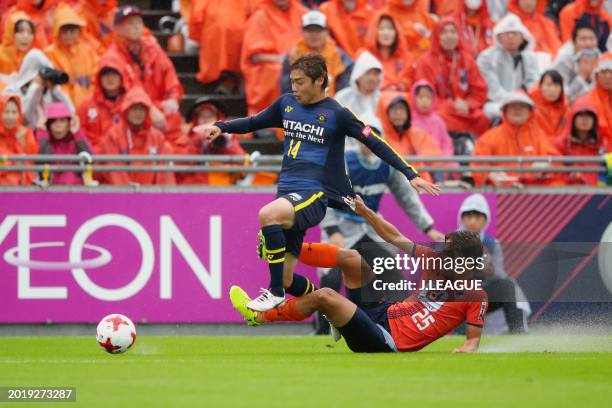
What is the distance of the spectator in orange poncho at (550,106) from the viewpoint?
17734 mm

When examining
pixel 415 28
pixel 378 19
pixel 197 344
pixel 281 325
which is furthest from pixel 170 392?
pixel 415 28

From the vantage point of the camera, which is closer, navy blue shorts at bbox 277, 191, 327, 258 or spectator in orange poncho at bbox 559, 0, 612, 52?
navy blue shorts at bbox 277, 191, 327, 258

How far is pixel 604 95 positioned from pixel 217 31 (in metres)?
5.21

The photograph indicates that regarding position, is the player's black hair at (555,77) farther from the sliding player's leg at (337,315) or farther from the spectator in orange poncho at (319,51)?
the sliding player's leg at (337,315)

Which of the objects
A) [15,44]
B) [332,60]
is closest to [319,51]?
[332,60]

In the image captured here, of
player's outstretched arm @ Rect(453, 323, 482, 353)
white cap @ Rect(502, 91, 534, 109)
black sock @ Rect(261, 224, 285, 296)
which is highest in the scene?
white cap @ Rect(502, 91, 534, 109)

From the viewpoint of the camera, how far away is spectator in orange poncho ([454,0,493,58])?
63.1ft

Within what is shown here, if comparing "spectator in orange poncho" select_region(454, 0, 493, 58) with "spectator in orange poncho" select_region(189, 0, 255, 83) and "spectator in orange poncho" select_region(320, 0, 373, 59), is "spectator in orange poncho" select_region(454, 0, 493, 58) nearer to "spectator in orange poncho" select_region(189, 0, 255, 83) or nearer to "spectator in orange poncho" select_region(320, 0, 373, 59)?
"spectator in orange poncho" select_region(320, 0, 373, 59)

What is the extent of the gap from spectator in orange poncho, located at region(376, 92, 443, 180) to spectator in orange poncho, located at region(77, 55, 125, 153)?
328cm

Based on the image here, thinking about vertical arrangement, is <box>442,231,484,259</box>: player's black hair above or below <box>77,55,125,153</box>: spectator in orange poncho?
below

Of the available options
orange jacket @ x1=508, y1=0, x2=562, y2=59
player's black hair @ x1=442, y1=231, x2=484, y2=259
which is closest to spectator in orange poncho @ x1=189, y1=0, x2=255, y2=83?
orange jacket @ x1=508, y1=0, x2=562, y2=59

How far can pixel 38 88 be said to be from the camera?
54.9 feet

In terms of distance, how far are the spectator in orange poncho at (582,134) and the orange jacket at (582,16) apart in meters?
3.34

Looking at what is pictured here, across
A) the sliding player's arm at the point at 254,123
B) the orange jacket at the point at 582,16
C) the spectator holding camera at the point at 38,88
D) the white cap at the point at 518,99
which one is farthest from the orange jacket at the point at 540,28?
the sliding player's arm at the point at 254,123
